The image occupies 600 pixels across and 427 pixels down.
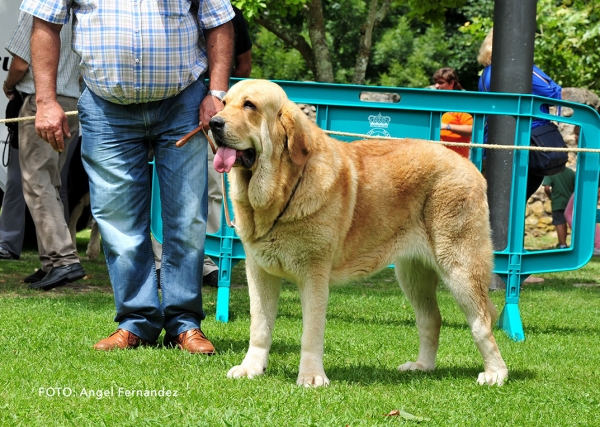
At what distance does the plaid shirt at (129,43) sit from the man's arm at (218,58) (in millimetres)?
162

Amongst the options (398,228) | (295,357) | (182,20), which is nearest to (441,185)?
(398,228)

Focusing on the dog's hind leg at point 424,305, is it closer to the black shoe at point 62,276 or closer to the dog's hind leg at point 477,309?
the dog's hind leg at point 477,309

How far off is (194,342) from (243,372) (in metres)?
0.65

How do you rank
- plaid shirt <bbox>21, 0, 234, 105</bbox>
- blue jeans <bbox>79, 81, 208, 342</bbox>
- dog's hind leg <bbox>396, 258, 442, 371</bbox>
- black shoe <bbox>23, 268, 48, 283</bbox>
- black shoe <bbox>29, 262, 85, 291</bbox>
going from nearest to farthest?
plaid shirt <bbox>21, 0, 234, 105</bbox> → blue jeans <bbox>79, 81, 208, 342</bbox> → dog's hind leg <bbox>396, 258, 442, 371</bbox> → black shoe <bbox>29, 262, 85, 291</bbox> → black shoe <bbox>23, 268, 48, 283</bbox>

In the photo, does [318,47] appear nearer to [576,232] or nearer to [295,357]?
[576,232]

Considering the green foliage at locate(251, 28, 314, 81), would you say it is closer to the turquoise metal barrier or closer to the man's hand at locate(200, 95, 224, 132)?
the turquoise metal barrier

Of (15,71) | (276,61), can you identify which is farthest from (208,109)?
(276,61)

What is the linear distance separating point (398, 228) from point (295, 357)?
41.3 inches

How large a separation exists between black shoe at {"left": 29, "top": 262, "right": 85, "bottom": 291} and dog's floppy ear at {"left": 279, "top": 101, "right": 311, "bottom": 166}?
12.8 ft

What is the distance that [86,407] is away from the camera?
360 cm

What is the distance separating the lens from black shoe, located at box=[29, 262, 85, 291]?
740 centimetres

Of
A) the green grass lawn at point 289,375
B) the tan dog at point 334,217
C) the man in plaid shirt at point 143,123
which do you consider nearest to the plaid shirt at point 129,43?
the man in plaid shirt at point 143,123

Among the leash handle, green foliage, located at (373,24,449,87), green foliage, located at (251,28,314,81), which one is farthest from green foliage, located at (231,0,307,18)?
green foliage, located at (251,28,314,81)

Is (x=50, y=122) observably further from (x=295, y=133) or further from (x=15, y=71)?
(x=15, y=71)
